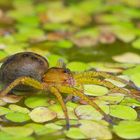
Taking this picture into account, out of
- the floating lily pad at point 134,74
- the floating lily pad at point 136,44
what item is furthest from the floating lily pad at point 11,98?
the floating lily pad at point 136,44

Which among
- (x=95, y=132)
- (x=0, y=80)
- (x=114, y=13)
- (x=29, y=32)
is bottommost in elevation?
(x=95, y=132)

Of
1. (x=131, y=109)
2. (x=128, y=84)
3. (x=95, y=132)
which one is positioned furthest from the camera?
(x=128, y=84)

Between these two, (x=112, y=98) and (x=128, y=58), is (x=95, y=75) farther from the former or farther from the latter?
(x=128, y=58)

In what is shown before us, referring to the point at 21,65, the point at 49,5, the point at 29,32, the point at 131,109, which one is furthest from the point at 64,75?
the point at 49,5

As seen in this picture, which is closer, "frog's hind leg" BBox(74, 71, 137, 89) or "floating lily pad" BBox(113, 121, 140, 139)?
"floating lily pad" BBox(113, 121, 140, 139)

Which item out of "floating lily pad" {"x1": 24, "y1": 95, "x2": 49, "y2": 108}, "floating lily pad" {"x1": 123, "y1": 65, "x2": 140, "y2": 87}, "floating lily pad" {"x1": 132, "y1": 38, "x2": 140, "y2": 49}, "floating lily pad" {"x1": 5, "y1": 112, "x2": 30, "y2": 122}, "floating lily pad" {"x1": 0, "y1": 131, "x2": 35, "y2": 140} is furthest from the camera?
"floating lily pad" {"x1": 132, "y1": 38, "x2": 140, "y2": 49}

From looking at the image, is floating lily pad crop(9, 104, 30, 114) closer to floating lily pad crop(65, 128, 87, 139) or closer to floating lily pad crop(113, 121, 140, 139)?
floating lily pad crop(65, 128, 87, 139)

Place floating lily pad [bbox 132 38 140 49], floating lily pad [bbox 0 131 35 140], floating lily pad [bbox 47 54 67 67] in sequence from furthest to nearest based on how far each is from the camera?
floating lily pad [bbox 132 38 140 49]
floating lily pad [bbox 47 54 67 67]
floating lily pad [bbox 0 131 35 140]

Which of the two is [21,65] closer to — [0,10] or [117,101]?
[117,101]

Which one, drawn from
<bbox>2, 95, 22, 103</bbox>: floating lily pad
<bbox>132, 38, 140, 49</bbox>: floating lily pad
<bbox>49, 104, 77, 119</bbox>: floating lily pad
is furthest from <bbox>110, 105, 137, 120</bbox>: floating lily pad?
<bbox>132, 38, 140, 49</bbox>: floating lily pad
